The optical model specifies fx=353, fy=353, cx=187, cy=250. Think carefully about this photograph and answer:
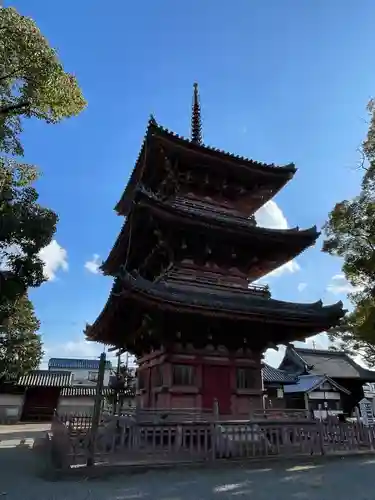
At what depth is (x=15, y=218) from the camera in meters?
12.0

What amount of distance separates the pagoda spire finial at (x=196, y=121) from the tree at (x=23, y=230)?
778 cm

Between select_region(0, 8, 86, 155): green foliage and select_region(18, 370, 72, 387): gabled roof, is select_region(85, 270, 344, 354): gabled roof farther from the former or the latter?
select_region(18, 370, 72, 387): gabled roof

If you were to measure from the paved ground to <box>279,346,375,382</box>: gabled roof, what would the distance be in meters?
20.5

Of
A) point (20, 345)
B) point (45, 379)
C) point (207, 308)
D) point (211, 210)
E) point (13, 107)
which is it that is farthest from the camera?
point (45, 379)

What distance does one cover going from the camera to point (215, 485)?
7195 mm

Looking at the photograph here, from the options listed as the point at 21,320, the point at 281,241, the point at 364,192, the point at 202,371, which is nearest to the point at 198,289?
the point at 202,371

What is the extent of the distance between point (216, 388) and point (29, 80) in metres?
11.4

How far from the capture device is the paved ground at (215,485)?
650 cm

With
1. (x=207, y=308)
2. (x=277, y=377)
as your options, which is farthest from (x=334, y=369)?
(x=207, y=308)

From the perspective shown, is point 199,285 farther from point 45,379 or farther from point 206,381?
point 45,379

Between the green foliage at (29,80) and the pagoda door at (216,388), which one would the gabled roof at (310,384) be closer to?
the pagoda door at (216,388)

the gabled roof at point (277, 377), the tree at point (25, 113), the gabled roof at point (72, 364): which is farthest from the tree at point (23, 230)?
the gabled roof at point (72, 364)

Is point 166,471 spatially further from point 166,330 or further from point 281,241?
point 281,241

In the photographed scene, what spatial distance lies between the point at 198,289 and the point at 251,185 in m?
5.68
